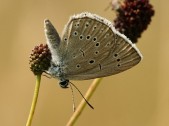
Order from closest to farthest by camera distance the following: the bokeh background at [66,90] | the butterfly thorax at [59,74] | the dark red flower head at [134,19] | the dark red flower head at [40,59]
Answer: the dark red flower head at [40,59]
the butterfly thorax at [59,74]
the dark red flower head at [134,19]
the bokeh background at [66,90]

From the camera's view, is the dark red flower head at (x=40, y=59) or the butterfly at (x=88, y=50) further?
the butterfly at (x=88, y=50)

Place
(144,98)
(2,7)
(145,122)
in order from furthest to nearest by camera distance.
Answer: (2,7), (144,98), (145,122)

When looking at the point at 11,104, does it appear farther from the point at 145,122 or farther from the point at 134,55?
the point at 134,55

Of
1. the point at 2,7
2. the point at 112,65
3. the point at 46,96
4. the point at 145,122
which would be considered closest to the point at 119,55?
the point at 112,65

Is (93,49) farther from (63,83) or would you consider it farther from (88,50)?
(63,83)

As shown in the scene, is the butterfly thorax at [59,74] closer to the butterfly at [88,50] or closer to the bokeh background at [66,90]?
the butterfly at [88,50]

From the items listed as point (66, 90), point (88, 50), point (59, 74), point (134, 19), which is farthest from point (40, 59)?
point (66, 90)

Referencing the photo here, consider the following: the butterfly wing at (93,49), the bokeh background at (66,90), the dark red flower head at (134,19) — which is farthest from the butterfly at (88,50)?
the bokeh background at (66,90)
